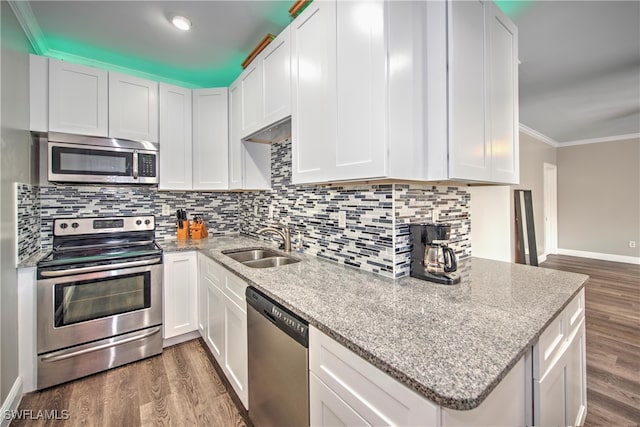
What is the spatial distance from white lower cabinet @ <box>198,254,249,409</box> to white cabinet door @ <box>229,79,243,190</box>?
32.6 inches

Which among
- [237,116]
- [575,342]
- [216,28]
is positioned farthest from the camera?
[237,116]

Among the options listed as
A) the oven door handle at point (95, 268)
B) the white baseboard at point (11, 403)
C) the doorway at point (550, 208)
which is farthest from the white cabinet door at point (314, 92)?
the doorway at point (550, 208)

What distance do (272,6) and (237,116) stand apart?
3.11 feet

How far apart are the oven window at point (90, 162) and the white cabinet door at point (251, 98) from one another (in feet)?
3.52

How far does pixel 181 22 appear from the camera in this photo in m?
1.99

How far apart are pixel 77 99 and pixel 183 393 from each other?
7.87ft

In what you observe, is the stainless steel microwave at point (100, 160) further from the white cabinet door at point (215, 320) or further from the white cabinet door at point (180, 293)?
the white cabinet door at point (215, 320)

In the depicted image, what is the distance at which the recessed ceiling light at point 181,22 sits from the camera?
195 cm

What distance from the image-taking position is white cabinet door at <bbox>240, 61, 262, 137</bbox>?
212cm

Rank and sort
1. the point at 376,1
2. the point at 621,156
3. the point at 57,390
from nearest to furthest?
the point at 376,1 → the point at 57,390 → the point at 621,156

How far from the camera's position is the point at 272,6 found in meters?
1.85

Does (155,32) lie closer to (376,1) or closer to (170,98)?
(170,98)

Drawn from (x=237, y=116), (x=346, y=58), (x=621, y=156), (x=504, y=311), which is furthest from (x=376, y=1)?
(x=621, y=156)

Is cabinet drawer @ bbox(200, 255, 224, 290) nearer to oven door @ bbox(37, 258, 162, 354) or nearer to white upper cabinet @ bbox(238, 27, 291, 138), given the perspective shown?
oven door @ bbox(37, 258, 162, 354)
